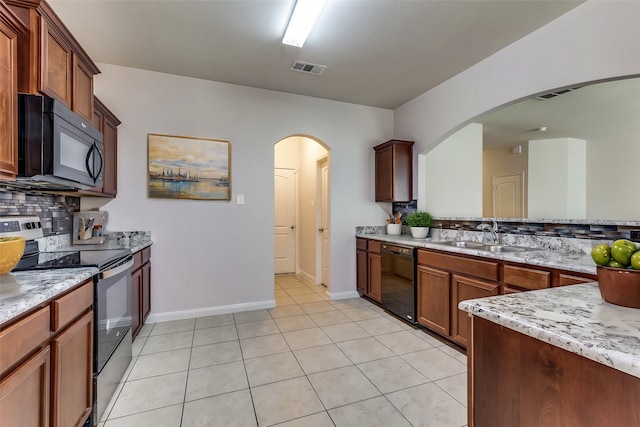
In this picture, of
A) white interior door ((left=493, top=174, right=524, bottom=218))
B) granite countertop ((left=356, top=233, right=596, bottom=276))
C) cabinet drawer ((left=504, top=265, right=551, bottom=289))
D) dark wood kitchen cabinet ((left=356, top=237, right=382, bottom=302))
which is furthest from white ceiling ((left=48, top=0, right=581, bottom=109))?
white interior door ((left=493, top=174, right=524, bottom=218))

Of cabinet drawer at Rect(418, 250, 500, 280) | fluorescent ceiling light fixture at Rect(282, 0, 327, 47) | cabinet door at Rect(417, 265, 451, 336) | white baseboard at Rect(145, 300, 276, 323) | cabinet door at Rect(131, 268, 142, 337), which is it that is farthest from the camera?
white baseboard at Rect(145, 300, 276, 323)

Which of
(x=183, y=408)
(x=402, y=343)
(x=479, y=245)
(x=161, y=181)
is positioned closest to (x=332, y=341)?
(x=402, y=343)

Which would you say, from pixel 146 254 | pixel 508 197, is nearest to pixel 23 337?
pixel 146 254

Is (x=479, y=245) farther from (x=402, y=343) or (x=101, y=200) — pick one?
(x=101, y=200)

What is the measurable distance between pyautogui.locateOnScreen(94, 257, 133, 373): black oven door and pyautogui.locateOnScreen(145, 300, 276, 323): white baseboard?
0.99m

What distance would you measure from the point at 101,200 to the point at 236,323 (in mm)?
1901

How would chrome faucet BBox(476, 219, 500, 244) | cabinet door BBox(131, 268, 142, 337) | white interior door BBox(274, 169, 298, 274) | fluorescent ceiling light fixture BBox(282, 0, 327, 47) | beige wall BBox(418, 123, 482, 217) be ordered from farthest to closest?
white interior door BBox(274, 169, 298, 274), beige wall BBox(418, 123, 482, 217), chrome faucet BBox(476, 219, 500, 244), cabinet door BBox(131, 268, 142, 337), fluorescent ceiling light fixture BBox(282, 0, 327, 47)

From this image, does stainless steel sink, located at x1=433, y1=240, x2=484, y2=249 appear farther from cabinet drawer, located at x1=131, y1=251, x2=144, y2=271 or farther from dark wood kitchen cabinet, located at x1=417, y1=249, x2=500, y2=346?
cabinet drawer, located at x1=131, y1=251, x2=144, y2=271

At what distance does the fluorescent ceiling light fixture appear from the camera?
2104 mm

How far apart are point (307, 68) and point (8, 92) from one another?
2389 millimetres

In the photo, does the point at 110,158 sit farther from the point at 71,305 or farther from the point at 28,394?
the point at 28,394

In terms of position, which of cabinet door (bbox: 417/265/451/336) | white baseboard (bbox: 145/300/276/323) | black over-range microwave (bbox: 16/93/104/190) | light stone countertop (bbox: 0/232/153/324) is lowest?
white baseboard (bbox: 145/300/276/323)

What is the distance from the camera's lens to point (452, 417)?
1.71 m

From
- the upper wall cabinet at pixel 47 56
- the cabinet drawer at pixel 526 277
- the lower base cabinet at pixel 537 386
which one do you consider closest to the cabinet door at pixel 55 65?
the upper wall cabinet at pixel 47 56
